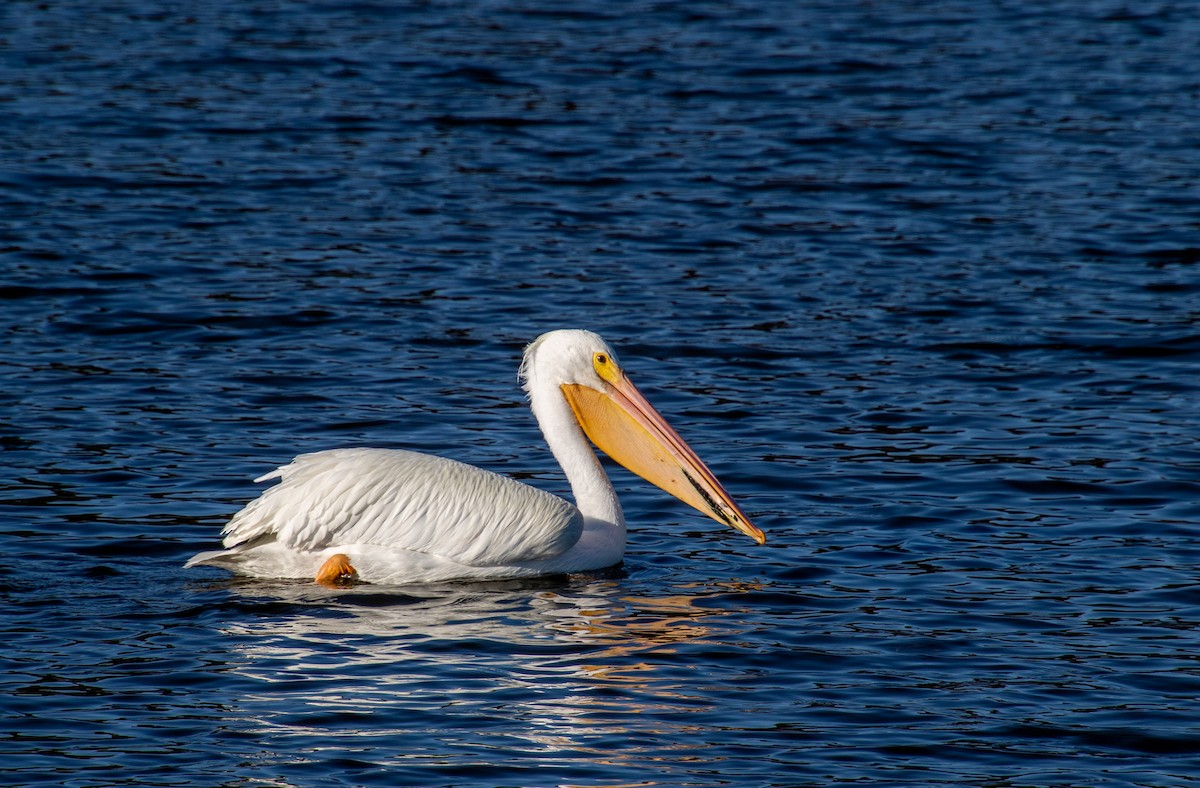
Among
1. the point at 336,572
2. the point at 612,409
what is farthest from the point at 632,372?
the point at 336,572

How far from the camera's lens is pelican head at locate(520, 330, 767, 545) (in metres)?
7.48

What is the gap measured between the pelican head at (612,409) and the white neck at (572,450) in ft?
0.12

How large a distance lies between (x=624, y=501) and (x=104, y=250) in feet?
15.9

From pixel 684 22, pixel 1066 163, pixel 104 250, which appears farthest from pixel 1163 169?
pixel 104 250

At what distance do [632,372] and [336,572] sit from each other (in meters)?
3.31

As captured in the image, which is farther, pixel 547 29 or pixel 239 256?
pixel 547 29

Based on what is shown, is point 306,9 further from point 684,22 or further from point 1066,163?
point 1066,163

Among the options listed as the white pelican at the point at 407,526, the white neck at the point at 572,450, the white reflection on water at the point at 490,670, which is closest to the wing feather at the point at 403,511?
the white pelican at the point at 407,526

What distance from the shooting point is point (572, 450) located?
7.50 meters

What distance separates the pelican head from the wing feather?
71cm

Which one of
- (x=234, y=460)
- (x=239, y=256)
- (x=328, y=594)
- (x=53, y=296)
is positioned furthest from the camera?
(x=239, y=256)

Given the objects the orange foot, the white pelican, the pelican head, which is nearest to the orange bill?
the pelican head

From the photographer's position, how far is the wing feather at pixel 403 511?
6715 millimetres

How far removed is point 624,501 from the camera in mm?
8227
